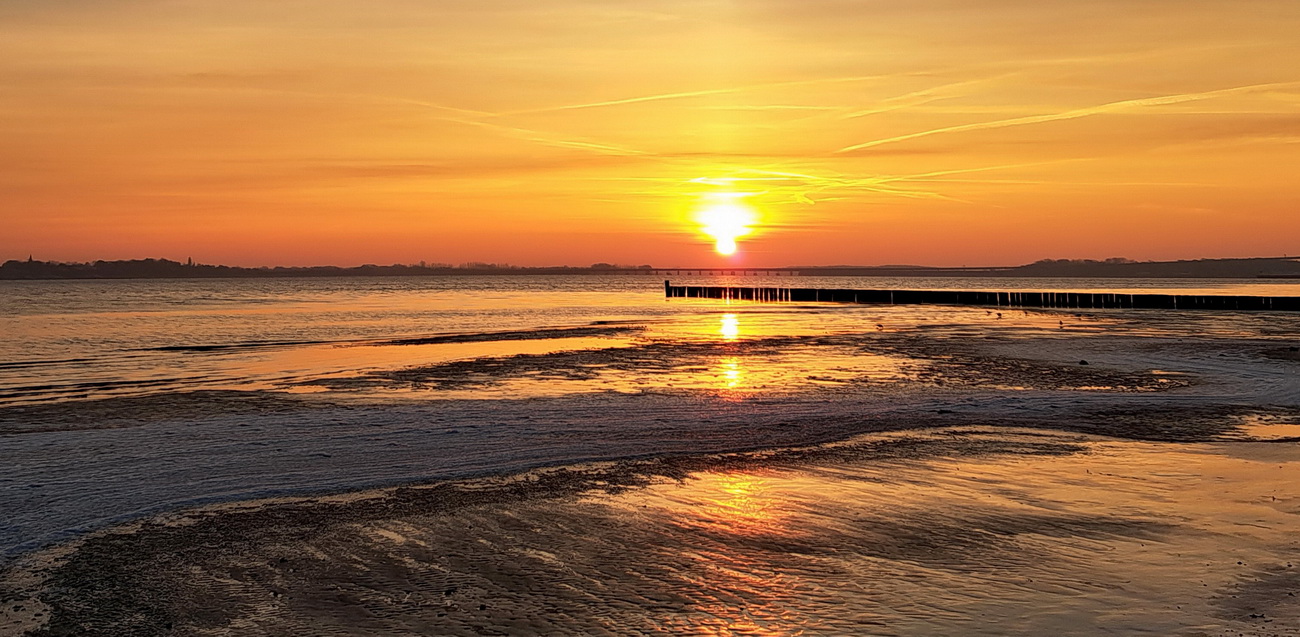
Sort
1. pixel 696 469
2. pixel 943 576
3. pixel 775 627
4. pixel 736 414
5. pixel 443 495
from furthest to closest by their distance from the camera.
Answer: pixel 736 414, pixel 696 469, pixel 443 495, pixel 943 576, pixel 775 627

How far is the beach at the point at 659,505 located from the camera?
7277 millimetres

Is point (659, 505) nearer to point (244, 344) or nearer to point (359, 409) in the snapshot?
point (359, 409)

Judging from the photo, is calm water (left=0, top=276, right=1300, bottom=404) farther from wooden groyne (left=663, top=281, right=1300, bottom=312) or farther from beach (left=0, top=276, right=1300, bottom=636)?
wooden groyne (left=663, top=281, right=1300, bottom=312)

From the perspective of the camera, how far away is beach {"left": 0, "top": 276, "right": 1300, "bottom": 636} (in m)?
7.28

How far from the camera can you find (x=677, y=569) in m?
8.27

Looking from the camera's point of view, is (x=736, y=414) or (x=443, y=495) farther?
(x=736, y=414)

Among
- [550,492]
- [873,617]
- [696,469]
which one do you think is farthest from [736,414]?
[873,617]

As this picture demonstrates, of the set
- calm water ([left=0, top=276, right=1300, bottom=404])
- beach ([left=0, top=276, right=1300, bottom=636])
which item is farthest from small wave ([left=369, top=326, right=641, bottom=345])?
beach ([left=0, top=276, right=1300, bottom=636])

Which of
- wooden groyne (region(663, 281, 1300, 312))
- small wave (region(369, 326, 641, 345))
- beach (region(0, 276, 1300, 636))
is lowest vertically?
beach (region(0, 276, 1300, 636))

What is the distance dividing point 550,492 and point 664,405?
26.6 ft

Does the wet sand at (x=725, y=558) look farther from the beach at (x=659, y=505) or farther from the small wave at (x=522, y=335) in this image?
the small wave at (x=522, y=335)

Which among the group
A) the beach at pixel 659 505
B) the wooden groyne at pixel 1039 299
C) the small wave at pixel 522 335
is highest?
the wooden groyne at pixel 1039 299

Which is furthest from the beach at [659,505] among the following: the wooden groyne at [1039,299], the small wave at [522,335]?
the wooden groyne at [1039,299]

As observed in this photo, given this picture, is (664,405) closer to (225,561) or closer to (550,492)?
(550,492)
